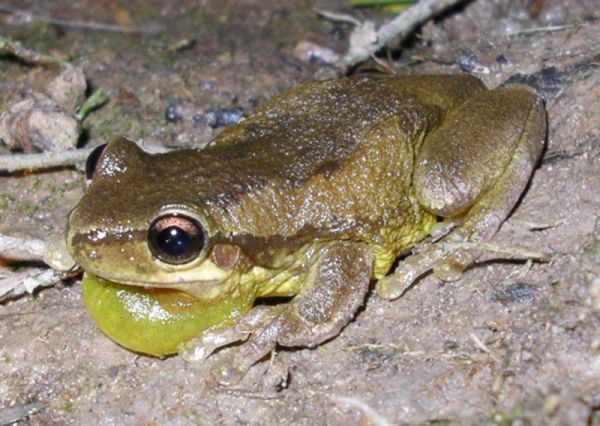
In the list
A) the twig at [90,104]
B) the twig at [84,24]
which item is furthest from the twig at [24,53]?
the twig at [84,24]

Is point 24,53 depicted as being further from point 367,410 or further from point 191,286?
point 367,410

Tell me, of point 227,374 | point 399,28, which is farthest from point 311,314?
point 399,28

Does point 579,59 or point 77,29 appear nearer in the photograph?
point 579,59

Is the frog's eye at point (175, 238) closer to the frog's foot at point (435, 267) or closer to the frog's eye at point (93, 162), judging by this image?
the frog's eye at point (93, 162)

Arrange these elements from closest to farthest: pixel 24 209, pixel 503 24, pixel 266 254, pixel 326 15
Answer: pixel 266 254, pixel 24 209, pixel 503 24, pixel 326 15

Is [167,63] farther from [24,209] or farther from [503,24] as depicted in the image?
[503,24]

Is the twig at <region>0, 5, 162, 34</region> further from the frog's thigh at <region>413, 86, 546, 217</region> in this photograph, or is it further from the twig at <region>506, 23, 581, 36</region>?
the frog's thigh at <region>413, 86, 546, 217</region>

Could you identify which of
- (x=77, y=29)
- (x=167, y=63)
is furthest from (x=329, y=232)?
(x=77, y=29)

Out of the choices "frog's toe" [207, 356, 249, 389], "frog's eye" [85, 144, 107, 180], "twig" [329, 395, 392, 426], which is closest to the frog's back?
"frog's eye" [85, 144, 107, 180]
